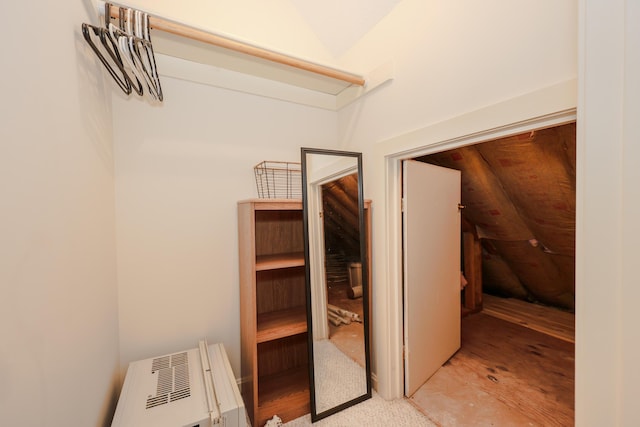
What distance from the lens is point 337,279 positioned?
6.07 feet

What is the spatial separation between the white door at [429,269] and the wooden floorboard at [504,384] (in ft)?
0.41

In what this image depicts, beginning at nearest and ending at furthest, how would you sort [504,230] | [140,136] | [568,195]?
[140,136] < [568,195] < [504,230]

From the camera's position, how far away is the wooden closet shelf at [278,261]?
1657 millimetres

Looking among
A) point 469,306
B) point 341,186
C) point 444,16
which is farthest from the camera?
point 469,306

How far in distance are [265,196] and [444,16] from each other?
1530 millimetres

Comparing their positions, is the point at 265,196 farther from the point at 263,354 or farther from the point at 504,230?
the point at 504,230

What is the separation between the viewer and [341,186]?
1877 mm
